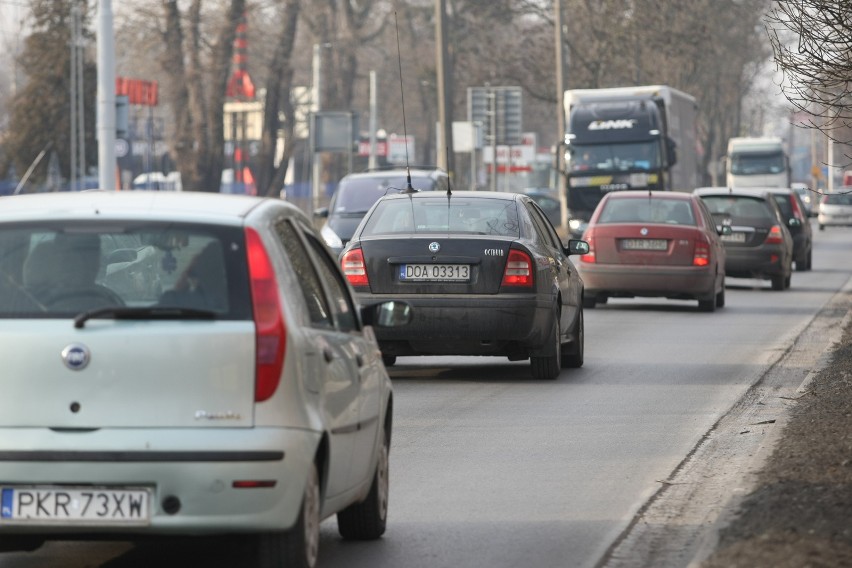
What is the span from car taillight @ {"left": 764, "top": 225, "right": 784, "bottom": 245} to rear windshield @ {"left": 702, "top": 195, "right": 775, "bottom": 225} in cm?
22

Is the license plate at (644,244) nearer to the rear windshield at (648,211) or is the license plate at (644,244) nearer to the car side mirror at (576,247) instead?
the rear windshield at (648,211)

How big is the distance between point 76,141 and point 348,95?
21307 millimetres

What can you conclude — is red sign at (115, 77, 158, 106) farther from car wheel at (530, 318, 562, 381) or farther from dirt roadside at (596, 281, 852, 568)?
dirt roadside at (596, 281, 852, 568)

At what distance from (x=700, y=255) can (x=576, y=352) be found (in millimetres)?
7285

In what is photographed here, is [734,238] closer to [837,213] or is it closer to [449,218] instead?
[449,218]

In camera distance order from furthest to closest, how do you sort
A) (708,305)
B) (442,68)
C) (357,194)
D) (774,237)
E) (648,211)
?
1. (442,68)
2. (774,237)
3. (357,194)
4. (708,305)
5. (648,211)

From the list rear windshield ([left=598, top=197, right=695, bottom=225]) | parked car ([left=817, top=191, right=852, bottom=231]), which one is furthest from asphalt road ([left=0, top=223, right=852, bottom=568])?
parked car ([left=817, top=191, right=852, bottom=231])

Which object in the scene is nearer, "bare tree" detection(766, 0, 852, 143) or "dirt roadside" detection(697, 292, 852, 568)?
"dirt roadside" detection(697, 292, 852, 568)

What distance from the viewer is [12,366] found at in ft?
18.8

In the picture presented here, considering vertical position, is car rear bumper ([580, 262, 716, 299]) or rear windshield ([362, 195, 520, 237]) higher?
rear windshield ([362, 195, 520, 237])

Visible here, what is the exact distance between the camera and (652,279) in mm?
22266

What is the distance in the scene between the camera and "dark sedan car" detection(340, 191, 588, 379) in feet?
44.5

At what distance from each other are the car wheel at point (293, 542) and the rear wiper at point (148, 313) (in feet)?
1.98

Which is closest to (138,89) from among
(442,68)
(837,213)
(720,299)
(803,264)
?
(837,213)
